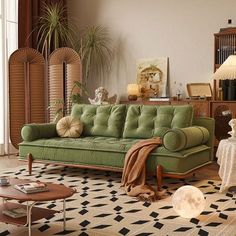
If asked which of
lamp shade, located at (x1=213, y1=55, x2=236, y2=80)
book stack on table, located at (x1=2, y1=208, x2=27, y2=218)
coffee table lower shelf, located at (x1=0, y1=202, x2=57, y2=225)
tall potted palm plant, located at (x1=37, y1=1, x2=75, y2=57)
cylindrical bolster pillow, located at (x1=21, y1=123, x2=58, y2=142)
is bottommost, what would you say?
coffee table lower shelf, located at (x1=0, y1=202, x2=57, y2=225)

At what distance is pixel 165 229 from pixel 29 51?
443cm

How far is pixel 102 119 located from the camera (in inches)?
217

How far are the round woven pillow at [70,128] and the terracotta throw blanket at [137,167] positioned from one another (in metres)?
1.15

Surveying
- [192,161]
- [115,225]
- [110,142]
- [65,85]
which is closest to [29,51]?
[65,85]

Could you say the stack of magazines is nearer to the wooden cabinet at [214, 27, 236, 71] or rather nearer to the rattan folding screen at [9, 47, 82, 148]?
the rattan folding screen at [9, 47, 82, 148]

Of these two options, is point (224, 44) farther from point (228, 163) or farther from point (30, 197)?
point (30, 197)

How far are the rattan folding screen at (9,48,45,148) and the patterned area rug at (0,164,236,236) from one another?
225 centimetres

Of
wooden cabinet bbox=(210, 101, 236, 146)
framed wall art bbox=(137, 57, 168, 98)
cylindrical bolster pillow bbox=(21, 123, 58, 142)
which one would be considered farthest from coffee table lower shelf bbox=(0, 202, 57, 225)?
framed wall art bbox=(137, 57, 168, 98)

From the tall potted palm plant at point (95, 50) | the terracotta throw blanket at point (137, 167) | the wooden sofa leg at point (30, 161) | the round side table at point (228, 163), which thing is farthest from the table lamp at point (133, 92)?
the round side table at point (228, 163)

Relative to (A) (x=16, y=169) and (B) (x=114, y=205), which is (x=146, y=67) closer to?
(A) (x=16, y=169)

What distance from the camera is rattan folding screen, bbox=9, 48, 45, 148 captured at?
6.59 m

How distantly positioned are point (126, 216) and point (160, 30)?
431 centimetres

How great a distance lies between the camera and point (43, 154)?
16.9 ft

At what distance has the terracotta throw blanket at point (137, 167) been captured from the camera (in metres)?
4.21
